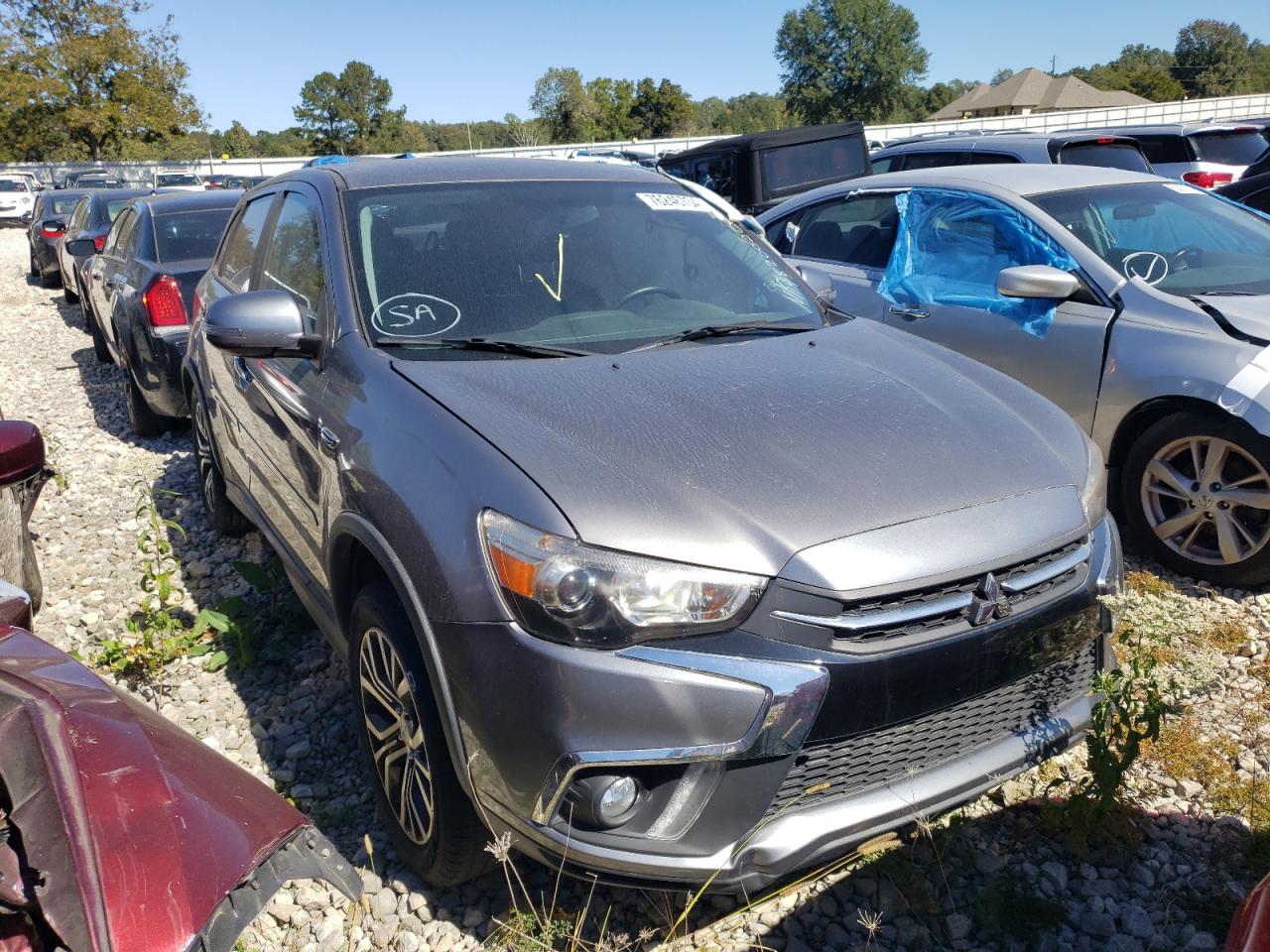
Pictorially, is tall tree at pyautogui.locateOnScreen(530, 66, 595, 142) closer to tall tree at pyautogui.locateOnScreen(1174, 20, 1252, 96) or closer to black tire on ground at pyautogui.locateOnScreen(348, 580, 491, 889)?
tall tree at pyautogui.locateOnScreen(1174, 20, 1252, 96)

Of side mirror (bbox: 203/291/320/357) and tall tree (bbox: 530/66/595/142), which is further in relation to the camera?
tall tree (bbox: 530/66/595/142)

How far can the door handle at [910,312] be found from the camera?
5.07m

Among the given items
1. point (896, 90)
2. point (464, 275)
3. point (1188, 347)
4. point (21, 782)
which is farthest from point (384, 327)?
point (896, 90)

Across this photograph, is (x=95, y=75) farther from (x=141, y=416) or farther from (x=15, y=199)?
(x=141, y=416)

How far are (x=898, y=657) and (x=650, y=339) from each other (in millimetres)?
1333

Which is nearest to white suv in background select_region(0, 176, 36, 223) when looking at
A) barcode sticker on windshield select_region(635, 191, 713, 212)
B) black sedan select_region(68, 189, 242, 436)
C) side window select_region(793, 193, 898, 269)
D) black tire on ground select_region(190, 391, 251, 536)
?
black sedan select_region(68, 189, 242, 436)

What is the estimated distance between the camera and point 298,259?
136 inches

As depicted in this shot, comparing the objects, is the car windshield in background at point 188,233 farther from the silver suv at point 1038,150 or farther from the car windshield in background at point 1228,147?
the car windshield in background at point 1228,147

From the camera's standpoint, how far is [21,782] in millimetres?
1399

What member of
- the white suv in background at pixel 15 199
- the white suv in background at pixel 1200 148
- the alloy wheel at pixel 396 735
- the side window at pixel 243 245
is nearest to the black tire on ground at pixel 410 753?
the alloy wheel at pixel 396 735

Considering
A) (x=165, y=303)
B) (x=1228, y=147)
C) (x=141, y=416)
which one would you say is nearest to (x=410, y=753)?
(x=165, y=303)

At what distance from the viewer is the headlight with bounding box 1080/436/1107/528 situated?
246cm

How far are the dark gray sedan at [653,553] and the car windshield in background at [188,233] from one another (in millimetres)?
4602

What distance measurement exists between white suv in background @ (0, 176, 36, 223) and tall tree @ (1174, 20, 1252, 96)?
80.1 metres
